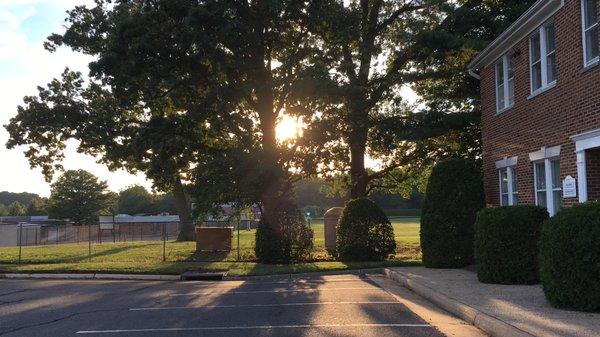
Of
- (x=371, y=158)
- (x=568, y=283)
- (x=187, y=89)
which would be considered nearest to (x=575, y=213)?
(x=568, y=283)

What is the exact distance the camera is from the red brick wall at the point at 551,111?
11906mm

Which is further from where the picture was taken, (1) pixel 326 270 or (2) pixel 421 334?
(1) pixel 326 270

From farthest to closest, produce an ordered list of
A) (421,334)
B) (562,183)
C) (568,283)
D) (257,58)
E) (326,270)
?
1. (257,58)
2. (326,270)
3. (562,183)
4. (568,283)
5. (421,334)

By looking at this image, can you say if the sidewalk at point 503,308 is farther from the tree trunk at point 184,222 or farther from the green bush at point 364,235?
the tree trunk at point 184,222

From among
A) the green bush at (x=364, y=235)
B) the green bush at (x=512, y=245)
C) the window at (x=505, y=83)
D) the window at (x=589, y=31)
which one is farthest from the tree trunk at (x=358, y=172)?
the window at (x=589, y=31)

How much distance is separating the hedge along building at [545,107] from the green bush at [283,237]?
7680mm

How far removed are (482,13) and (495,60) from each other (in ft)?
19.6

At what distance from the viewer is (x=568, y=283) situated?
8.88 m

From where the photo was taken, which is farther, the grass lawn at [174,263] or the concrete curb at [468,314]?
the grass lawn at [174,263]

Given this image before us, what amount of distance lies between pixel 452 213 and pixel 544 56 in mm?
5154

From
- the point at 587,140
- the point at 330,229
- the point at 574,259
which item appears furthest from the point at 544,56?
the point at 330,229

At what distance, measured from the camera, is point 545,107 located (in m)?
13.7

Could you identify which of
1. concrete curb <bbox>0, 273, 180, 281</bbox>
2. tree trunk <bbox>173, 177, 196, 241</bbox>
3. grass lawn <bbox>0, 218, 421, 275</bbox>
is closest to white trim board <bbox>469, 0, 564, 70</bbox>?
grass lawn <bbox>0, 218, 421, 275</bbox>

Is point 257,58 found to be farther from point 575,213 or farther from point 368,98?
point 575,213
